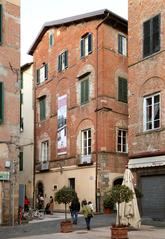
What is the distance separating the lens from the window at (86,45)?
34.2 metres

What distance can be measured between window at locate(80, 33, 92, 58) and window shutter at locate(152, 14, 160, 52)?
9.91 meters

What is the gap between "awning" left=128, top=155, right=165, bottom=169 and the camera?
23000 millimetres

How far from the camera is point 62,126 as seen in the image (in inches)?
1442

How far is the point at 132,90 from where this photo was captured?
1014 inches

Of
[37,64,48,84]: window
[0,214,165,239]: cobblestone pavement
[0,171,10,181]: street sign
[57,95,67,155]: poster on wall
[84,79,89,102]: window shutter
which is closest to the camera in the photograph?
[0,214,165,239]: cobblestone pavement

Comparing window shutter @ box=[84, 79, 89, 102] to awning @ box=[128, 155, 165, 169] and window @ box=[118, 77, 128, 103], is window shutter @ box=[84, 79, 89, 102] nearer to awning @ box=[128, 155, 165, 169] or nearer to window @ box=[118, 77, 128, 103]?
window @ box=[118, 77, 128, 103]

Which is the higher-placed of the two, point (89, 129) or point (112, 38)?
point (112, 38)

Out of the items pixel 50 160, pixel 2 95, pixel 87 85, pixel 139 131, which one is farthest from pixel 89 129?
pixel 2 95

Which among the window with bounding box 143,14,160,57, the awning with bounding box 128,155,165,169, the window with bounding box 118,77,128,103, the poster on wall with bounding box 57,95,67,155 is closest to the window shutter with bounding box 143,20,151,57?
the window with bounding box 143,14,160,57

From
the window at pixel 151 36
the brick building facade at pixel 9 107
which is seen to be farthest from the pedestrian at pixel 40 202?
the window at pixel 151 36

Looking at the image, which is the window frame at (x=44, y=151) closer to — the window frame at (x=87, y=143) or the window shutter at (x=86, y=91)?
the window frame at (x=87, y=143)

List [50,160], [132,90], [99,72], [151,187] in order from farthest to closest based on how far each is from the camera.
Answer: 1. [50,160]
2. [99,72]
3. [132,90]
4. [151,187]

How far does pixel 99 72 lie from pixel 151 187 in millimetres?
11319

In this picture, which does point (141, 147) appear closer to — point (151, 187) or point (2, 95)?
point (151, 187)
